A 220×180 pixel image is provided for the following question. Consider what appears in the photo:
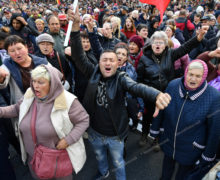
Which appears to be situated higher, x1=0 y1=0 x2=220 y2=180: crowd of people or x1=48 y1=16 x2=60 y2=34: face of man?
x1=48 y1=16 x2=60 y2=34: face of man

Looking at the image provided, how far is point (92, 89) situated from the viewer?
72.5 inches

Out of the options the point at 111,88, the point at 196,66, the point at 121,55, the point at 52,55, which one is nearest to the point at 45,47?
the point at 52,55

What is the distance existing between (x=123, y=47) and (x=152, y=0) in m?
1.25

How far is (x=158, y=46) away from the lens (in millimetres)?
2514

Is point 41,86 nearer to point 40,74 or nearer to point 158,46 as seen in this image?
point 40,74

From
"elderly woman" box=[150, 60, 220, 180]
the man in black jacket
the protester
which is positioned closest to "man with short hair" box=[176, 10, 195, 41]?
the protester

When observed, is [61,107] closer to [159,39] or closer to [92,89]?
[92,89]

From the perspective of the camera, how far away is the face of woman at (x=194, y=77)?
1.65 m

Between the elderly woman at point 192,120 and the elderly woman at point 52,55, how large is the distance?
1692mm

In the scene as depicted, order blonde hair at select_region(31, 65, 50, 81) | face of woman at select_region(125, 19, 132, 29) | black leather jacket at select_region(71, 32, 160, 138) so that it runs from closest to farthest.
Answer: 1. blonde hair at select_region(31, 65, 50, 81)
2. black leather jacket at select_region(71, 32, 160, 138)
3. face of woman at select_region(125, 19, 132, 29)

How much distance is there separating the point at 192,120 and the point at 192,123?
34 millimetres

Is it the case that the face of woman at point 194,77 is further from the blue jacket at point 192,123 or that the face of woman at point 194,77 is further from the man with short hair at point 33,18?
the man with short hair at point 33,18

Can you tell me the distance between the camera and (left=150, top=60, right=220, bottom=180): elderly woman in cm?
167

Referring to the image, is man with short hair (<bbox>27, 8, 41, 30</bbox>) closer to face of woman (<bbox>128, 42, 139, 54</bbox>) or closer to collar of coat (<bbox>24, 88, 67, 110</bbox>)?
face of woman (<bbox>128, 42, 139, 54</bbox>)
